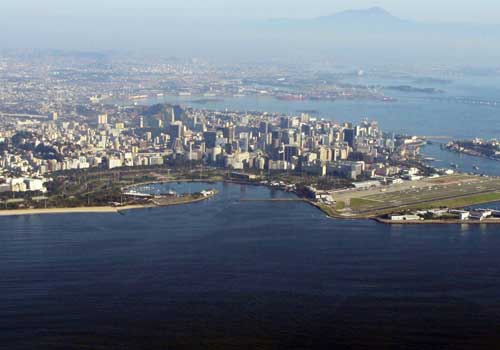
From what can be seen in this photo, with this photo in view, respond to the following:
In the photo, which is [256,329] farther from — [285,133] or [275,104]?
[275,104]

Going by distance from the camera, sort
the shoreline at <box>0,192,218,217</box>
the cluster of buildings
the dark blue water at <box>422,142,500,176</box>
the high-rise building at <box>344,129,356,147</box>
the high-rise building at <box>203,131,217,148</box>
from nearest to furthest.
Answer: the shoreline at <box>0,192,218,217</box>, the cluster of buildings, the dark blue water at <box>422,142,500,176</box>, the high-rise building at <box>203,131,217,148</box>, the high-rise building at <box>344,129,356,147</box>

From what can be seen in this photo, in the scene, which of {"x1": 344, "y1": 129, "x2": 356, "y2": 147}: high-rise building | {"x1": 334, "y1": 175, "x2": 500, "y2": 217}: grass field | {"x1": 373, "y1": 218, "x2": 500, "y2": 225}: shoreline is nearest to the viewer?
{"x1": 373, "y1": 218, "x2": 500, "y2": 225}: shoreline

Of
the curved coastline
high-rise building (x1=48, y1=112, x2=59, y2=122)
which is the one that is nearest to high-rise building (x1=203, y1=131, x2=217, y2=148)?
the curved coastline

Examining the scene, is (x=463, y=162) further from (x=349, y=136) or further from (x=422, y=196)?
(x=422, y=196)

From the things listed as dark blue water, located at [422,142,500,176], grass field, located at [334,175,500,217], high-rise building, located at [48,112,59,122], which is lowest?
dark blue water, located at [422,142,500,176]

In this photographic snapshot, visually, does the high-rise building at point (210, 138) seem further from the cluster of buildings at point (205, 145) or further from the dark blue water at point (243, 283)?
the dark blue water at point (243, 283)

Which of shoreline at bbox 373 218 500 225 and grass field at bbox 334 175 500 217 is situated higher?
shoreline at bbox 373 218 500 225

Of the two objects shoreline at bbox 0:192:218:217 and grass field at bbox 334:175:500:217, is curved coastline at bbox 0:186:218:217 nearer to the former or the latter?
shoreline at bbox 0:192:218:217

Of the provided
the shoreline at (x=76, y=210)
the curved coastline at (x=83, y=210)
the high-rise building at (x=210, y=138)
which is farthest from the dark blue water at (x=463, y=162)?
the shoreline at (x=76, y=210)

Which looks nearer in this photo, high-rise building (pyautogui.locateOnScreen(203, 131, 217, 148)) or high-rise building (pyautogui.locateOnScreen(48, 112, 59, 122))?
high-rise building (pyautogui.locateOnScreen(203, 131, 217, 148))
